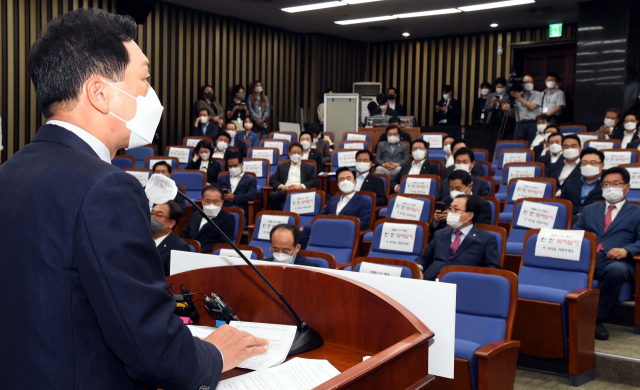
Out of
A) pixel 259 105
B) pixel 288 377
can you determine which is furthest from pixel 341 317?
pixel 259 105

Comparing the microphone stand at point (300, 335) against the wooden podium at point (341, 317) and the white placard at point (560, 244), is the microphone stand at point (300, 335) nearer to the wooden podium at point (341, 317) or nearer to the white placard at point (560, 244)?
the wooden podium at point (341, 317)

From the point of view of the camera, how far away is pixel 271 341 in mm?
1263

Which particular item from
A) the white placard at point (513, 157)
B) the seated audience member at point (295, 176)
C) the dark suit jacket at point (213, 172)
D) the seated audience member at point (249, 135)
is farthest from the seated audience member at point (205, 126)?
the white placard at point (513, 157)

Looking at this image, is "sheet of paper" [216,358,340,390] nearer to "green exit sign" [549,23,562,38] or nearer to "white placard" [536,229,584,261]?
"white placard" [536,229,584,261]

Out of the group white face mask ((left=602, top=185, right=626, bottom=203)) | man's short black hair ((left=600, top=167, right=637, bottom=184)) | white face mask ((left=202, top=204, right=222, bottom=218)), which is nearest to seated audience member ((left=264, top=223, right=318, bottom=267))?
white face mask ((left=202, top=204, right=222, bottom=218))

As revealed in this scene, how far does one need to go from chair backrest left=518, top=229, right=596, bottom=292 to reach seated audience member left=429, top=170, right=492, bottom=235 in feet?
1.42

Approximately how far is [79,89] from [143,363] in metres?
0.43

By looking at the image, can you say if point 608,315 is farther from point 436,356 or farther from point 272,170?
point 272,170

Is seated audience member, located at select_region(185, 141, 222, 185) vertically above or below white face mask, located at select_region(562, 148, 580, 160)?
below

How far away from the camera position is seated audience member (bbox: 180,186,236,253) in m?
4.55

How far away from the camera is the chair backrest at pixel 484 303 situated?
2500 mm

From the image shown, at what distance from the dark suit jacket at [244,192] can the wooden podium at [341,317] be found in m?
4.23

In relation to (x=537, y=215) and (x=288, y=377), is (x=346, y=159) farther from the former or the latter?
(x=288, y=377)

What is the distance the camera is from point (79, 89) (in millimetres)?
851
